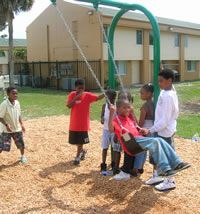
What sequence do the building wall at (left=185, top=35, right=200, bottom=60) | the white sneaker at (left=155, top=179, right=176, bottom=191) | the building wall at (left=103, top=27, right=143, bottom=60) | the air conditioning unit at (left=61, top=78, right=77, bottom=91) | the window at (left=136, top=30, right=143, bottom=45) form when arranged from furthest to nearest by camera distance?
the building wall at (left=185, top=35, right=200, bottom=60)
the window at (left=136, top=30, right=143, bottom=45)
the building wall at (left=103, top=27, right=143, bottom=60)
the air conditioning unit at (left=61, top=78, right=77, bottom=91)
the white sneaker at (left=155, top=179, right=176, bottom=191)

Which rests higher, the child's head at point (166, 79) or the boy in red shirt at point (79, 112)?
the child's head at point (166, 79)

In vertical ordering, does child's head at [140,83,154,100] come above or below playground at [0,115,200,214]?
above

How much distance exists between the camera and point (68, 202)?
5.39m

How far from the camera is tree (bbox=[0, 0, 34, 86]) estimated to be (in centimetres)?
3031

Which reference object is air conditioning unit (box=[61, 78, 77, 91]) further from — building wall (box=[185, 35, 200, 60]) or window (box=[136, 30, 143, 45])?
building wall (box=[185, 35, 200, 60])

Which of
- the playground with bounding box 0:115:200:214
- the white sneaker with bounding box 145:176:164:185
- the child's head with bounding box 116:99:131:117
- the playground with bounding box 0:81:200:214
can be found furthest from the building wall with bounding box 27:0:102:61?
the white sneaker with bounding box 145:176:164:185

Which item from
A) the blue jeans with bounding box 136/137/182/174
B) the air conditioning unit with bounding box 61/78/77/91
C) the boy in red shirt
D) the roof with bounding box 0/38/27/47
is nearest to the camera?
the blue jeans with bounding box 136/137/182/174

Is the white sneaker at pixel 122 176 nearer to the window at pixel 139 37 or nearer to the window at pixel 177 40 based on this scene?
the window at pixel 139 37

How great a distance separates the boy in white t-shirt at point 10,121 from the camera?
7086 millimetres

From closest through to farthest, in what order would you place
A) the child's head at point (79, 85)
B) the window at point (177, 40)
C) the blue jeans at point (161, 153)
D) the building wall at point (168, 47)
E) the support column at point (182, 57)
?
1. the blue jeans at point (161, 153)
2. the child's head at point (79, 85)
3. the building wall at point (168, 47)
4. the window at point (177, 40)
5. the support column at point (182, 57)

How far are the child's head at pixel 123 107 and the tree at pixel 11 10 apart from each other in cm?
2518

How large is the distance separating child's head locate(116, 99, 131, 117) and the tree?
25.2 metres

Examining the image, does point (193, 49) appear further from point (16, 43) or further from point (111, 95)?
point (111, 95)

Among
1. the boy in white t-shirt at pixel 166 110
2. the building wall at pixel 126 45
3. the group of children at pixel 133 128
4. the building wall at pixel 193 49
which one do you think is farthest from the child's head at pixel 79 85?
the building wall at pixel 193 49
